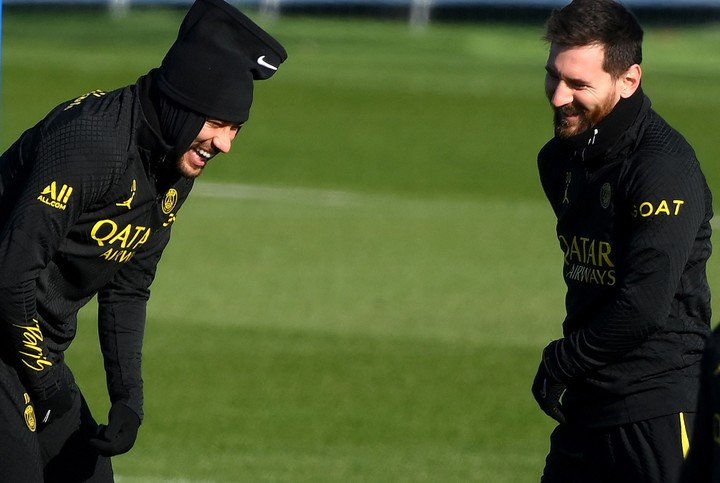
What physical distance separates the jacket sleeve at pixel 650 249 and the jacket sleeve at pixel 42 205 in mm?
1648

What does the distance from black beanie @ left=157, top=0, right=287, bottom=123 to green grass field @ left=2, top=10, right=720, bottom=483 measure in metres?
3.90

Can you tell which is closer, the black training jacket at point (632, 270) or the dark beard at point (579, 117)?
the black training jacket at point (632, 270)

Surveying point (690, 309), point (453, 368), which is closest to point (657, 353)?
point (690, 309)

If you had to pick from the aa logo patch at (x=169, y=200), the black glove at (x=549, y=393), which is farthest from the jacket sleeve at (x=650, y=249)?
the aa logo patch at (x=169, y=200)

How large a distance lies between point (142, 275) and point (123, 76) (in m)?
28.9

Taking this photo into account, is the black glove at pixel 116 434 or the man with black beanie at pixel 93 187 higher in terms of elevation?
the man with black beanie at pixel 93 187

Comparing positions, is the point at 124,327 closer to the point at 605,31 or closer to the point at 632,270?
the point at 632,270

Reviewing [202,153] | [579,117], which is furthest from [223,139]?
[579,117]

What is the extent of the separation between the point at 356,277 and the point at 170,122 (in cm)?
1117

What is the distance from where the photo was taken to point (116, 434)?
5.50 meters

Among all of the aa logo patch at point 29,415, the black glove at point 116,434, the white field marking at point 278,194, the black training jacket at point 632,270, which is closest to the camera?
the black training jacket at point 632,270

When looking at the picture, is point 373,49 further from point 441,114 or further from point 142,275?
point 142,275

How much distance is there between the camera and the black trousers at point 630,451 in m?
5.16

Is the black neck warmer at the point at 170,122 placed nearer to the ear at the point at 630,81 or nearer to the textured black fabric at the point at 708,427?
the ear at the point at 630,81
